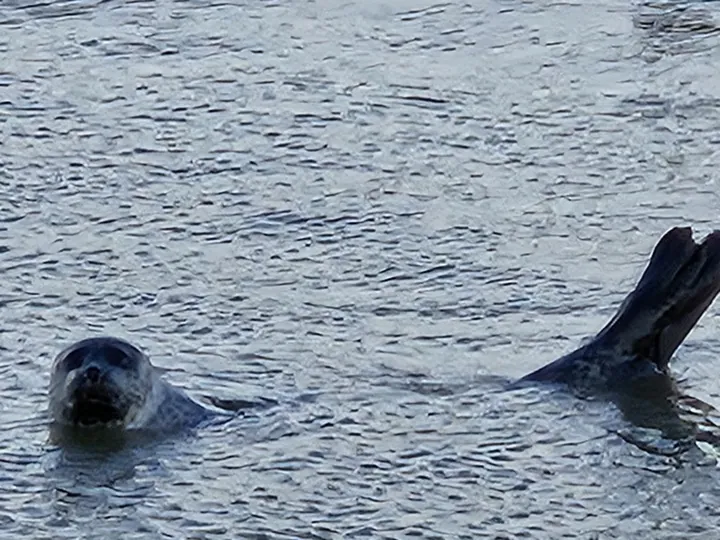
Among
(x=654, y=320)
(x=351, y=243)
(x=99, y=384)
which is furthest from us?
(x=351, y=243)

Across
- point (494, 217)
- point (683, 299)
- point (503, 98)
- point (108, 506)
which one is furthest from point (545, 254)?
point (108, 506)

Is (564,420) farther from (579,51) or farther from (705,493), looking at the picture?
(579,51)

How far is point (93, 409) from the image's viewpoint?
4844mm

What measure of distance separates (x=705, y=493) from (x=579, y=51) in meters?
2.89

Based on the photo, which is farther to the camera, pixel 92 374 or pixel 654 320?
pixel 654 320

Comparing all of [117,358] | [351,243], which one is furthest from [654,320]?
[117,358]

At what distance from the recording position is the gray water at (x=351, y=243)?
4445mm

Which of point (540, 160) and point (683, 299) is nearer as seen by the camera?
point (683, 299)

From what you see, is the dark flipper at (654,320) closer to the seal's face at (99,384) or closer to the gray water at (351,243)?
the gray water at (351,243)

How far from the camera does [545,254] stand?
557cm

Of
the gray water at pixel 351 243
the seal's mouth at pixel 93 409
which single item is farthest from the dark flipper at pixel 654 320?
the seal's mouth at pixel 93 409

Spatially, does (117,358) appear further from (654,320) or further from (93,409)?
(654,320)

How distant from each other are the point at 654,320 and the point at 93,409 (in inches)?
48.5

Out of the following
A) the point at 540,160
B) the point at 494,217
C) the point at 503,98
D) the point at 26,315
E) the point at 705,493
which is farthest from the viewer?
the point at 503,98
